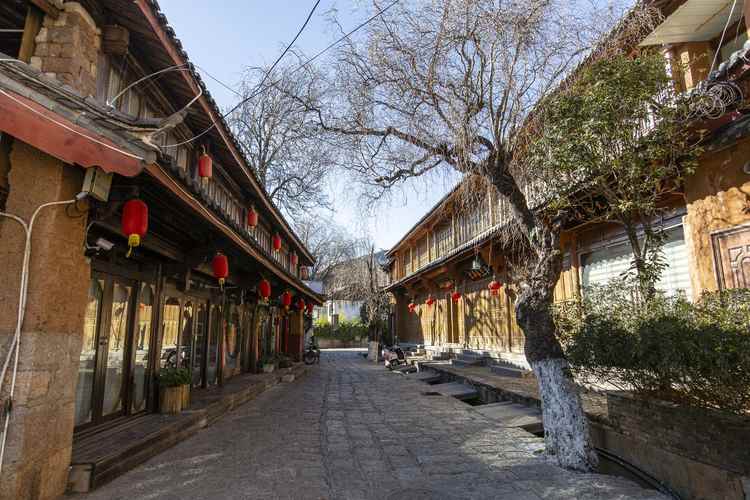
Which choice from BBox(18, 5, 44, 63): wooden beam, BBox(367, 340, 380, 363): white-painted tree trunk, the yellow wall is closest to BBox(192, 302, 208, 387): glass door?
BBox(18, 5, 44, 63): wooden beam

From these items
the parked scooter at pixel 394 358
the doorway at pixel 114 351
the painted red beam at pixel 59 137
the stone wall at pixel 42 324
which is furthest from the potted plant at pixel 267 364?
the painted red beam at pixel 59 137

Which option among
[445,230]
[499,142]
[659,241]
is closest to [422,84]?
[499,142]

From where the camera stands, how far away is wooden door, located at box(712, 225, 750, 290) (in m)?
5.52

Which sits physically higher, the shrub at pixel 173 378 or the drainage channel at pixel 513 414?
the shrub at pixel 173 378

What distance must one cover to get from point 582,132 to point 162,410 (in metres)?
6.65

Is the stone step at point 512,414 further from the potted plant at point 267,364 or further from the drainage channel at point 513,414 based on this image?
the potted plant at point 267,364

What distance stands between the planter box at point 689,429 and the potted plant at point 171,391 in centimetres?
591

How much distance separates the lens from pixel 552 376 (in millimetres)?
4938

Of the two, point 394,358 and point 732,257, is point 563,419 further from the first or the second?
point 394,358

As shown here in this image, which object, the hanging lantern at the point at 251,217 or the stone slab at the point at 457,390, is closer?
the stone slab at the point at 457,390

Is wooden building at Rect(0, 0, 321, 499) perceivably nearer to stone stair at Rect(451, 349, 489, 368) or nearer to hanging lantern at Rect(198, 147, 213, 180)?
hanging lantern at Rect(198, 147, 213, 180)

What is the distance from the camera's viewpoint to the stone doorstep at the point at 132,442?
3877mm

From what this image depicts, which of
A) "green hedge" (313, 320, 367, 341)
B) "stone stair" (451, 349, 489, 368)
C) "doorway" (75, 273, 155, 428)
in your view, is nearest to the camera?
"doorway" (75, 273, 155, 428)

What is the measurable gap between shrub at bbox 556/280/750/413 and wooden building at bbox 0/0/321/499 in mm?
4470
